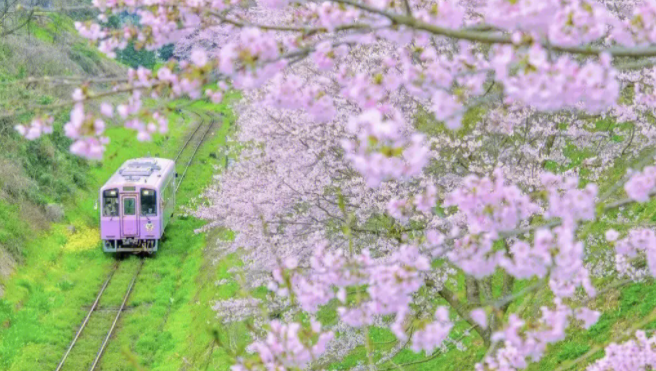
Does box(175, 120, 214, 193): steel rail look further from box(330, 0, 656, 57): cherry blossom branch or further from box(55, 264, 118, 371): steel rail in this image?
box(330, 0, 656, 57): cherry blossom branch

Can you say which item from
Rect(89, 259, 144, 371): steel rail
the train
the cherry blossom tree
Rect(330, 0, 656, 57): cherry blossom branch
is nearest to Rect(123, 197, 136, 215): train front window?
the train

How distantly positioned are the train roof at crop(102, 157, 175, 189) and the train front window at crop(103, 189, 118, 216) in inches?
8.9

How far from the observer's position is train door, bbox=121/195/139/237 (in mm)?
23203

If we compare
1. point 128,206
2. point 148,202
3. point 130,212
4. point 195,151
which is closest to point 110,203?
point 128,206

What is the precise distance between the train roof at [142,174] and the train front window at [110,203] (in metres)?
0.23

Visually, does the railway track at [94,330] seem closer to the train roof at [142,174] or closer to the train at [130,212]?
the train at [130,212]

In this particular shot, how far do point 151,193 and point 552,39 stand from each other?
2083 centimetres

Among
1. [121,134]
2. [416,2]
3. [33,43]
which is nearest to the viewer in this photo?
[416,2]

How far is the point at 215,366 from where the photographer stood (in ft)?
49.9

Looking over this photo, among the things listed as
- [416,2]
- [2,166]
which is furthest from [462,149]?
[2,166]

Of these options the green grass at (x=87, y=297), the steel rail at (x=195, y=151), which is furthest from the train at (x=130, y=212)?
the steel rail at (x=195, y=151)

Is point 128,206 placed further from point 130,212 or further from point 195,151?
point 195,151

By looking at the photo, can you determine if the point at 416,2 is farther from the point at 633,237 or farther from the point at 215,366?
the point at 215,366

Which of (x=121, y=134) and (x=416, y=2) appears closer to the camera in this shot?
(x=416, y=2)
